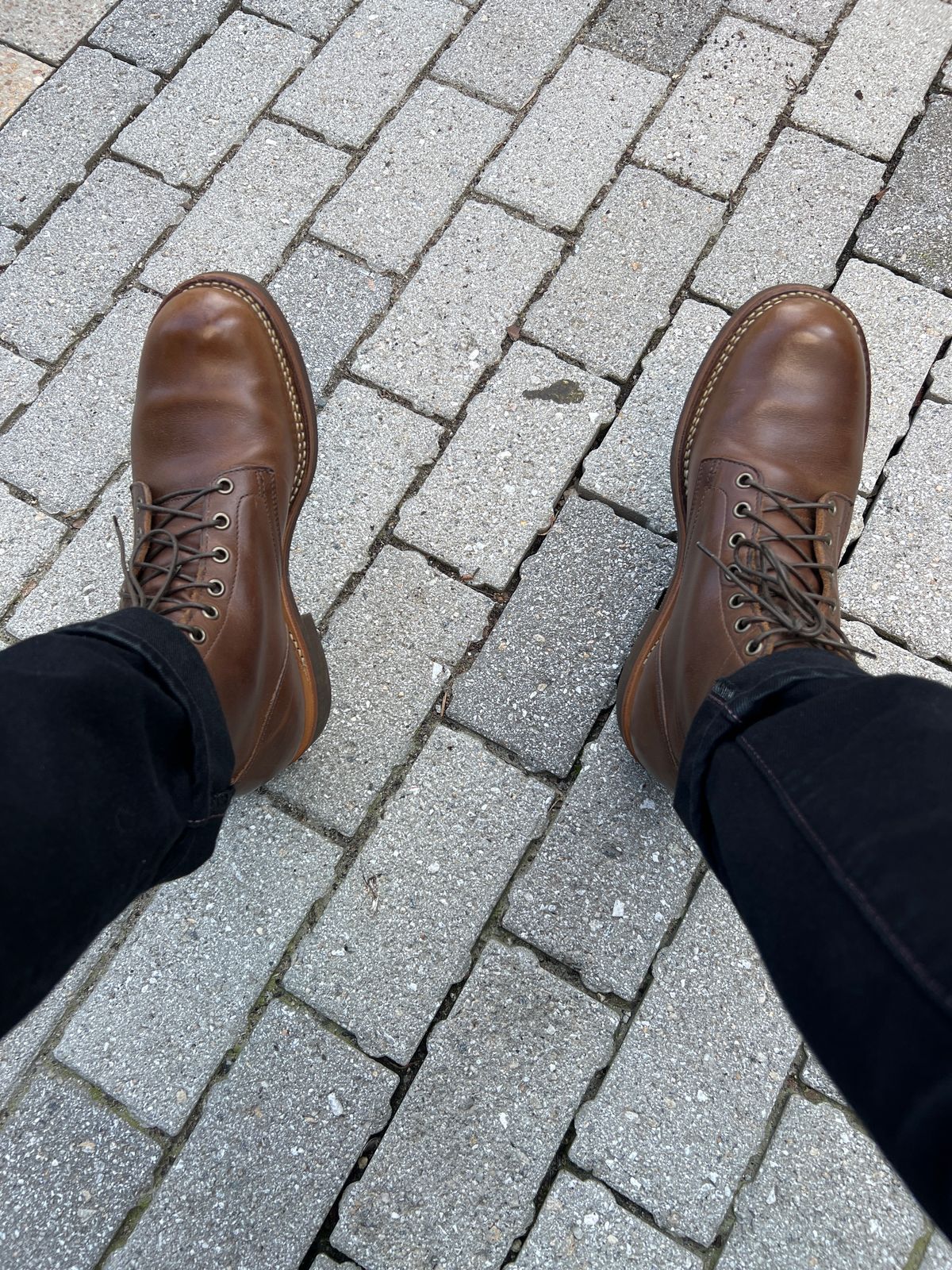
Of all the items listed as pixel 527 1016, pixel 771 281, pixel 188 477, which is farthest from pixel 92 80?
pixel 527 1016

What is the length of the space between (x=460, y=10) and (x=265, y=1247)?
2784mm

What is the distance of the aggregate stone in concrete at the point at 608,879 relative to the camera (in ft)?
5.76

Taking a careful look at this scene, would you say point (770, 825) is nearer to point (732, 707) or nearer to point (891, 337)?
point (732, 707)

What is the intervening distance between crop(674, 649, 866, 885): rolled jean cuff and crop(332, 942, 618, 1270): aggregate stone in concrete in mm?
538

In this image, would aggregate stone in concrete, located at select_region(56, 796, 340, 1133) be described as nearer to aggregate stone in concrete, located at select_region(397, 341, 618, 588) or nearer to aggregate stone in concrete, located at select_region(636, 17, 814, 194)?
aggregate stone in concrete, located at select_region(397, 341, 618, 588)

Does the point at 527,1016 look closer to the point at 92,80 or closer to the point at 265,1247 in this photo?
the point at 265,1247

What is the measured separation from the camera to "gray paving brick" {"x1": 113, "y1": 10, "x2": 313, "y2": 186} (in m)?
2.32

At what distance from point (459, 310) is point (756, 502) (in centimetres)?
83

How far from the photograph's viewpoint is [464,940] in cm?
177

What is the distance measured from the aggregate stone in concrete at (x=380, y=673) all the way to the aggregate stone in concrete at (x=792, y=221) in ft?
3.09

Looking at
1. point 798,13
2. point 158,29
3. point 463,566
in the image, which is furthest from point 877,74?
point 158,29

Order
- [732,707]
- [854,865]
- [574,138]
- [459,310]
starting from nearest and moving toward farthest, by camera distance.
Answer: [854,865] → [732,707] → [459,310] → [574,138]

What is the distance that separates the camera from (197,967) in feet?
5.77

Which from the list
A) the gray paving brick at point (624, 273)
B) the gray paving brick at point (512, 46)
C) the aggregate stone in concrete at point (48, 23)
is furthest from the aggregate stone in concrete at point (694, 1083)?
the aggregate stone in concrete at point (48, 23)
